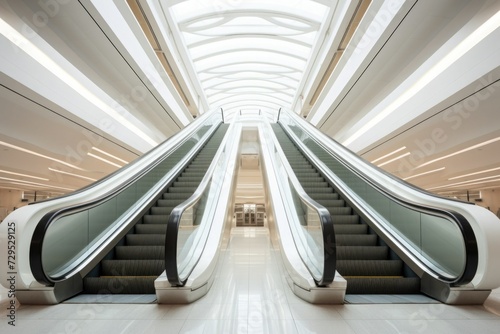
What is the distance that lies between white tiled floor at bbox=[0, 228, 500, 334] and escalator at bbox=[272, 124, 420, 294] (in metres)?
0.46

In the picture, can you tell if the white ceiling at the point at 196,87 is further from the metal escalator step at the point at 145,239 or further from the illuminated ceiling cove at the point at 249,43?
the metal escalator step at the point at 145,239

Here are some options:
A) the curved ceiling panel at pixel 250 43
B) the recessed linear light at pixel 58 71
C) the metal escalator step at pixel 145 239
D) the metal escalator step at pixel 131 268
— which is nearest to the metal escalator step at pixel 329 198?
the metal escalator step at pixel 145 239

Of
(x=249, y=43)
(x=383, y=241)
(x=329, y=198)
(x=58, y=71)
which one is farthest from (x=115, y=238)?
(x=249, y=43)

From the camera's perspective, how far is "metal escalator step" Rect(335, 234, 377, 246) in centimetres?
474

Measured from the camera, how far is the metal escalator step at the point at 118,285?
3779 mm

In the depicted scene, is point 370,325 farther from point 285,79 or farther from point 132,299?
point 285,79

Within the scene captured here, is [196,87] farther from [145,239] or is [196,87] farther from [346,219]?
[145,239]

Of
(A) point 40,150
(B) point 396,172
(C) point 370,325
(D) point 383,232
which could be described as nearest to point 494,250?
(C) point 370,325

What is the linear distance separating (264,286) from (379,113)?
985cm

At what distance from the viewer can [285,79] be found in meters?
24.0

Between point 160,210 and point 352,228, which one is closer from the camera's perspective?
point 352,228

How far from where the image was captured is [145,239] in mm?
4770

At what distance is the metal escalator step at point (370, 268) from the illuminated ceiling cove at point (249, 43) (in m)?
10.3

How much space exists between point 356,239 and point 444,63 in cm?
558
